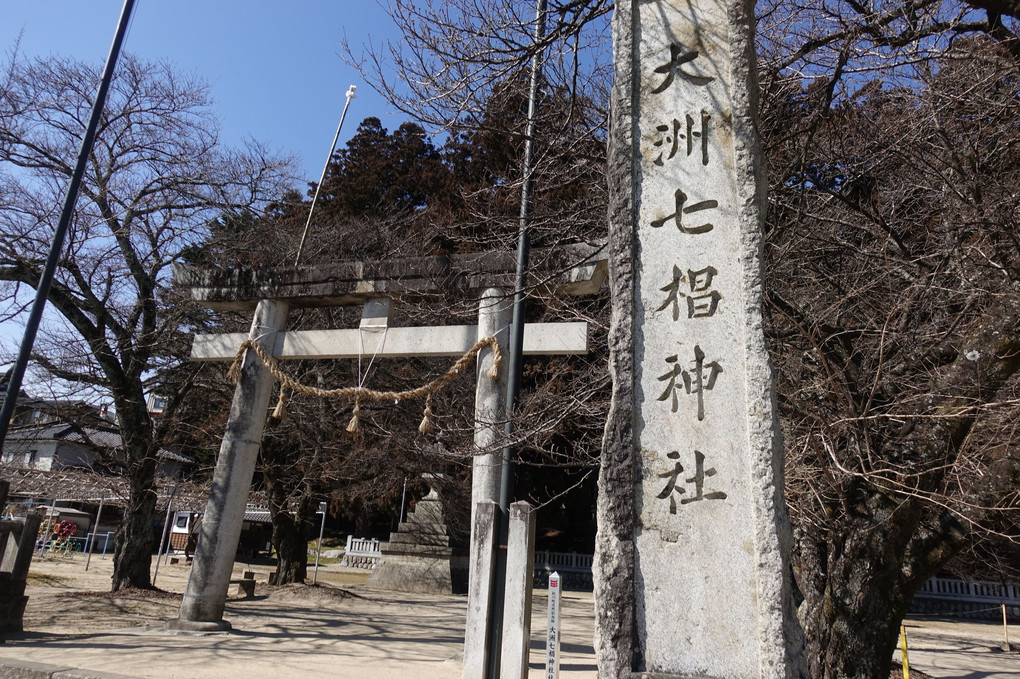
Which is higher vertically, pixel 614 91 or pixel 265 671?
pixel 614 91

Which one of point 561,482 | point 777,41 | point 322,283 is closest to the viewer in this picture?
point 777,41

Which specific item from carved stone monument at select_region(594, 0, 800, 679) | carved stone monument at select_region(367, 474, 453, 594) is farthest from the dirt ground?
carved stone monument at select_region(594, 0, 800, 679)

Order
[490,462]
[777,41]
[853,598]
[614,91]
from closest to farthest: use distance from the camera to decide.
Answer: [614,91] → [853,598] → [777,41] → [490,462]

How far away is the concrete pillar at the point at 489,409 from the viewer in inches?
268

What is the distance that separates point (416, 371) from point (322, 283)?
5.72 metres

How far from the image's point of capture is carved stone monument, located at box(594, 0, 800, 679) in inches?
119

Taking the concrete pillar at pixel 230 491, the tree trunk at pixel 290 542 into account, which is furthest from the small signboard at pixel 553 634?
the tree trunk at pixel 290 542

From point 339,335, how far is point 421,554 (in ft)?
26.9

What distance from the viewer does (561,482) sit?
732 inches

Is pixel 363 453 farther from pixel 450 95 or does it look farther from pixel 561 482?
pixel 450 95

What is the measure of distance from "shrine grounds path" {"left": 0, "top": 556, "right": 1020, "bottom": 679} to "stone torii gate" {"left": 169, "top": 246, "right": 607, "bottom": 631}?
98 centimetres

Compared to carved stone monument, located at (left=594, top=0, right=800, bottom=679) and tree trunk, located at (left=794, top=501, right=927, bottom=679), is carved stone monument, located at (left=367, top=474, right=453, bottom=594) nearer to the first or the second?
tree trunk, located at (left=794, top=501, right=927, bottom=679)

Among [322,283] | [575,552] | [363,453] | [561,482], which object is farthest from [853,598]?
[575,552]

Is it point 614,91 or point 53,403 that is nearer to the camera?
point 614,91
